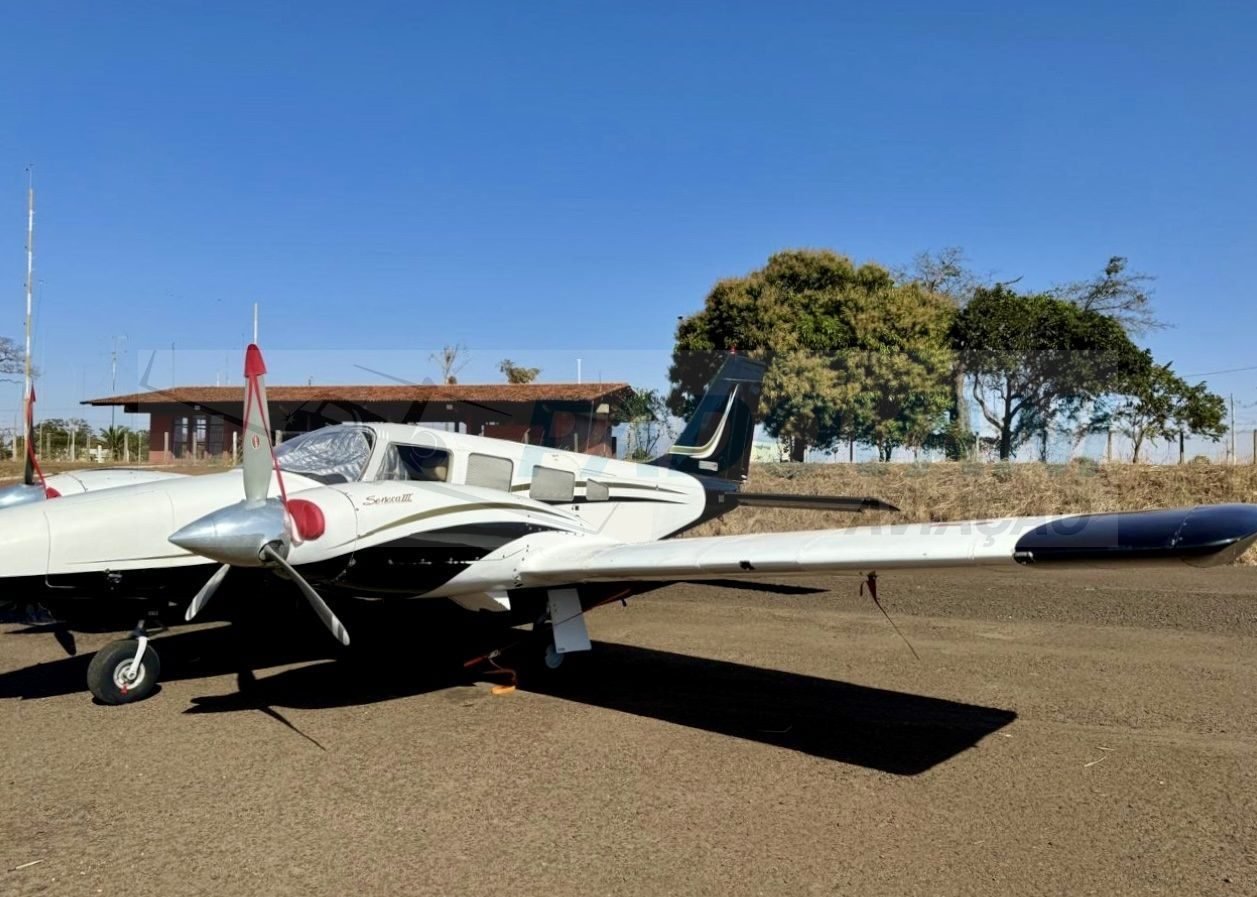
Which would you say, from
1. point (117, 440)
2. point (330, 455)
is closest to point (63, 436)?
point (117, 440)

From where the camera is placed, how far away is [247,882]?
372cm

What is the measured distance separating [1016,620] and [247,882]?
31.1 ft

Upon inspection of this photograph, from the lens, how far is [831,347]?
27.7m

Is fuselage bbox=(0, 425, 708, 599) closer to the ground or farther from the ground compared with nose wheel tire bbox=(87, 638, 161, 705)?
farther from the ground

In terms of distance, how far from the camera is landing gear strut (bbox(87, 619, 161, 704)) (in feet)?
21.7

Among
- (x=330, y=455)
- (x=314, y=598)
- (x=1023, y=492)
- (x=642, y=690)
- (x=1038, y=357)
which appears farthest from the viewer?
(x=1038, y=357)

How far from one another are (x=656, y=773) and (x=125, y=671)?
4488mm

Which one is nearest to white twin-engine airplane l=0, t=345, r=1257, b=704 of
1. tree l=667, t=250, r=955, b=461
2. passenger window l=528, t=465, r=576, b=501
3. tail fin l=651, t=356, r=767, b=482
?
passenger window l=528, t=465, r=576, b=501

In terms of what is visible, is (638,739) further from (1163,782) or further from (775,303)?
(775,303)

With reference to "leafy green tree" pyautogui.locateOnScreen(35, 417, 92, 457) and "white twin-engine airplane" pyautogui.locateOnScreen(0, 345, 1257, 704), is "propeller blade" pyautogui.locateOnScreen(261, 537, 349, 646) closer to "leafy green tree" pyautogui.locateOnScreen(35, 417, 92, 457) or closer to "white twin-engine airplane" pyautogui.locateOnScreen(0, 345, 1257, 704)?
"white twin-engine airplane" pyautogui.locateOnScreen(0, 345, 1257, 704)

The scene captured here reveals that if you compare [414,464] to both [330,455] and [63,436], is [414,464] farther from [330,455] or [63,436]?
[63,436]

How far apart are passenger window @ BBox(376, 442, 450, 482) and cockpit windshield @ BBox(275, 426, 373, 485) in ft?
0.60

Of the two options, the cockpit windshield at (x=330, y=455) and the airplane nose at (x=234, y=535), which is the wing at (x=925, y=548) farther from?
the airplane nose at (x=234, y=535)

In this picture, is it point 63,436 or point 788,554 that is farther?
point 63,436
